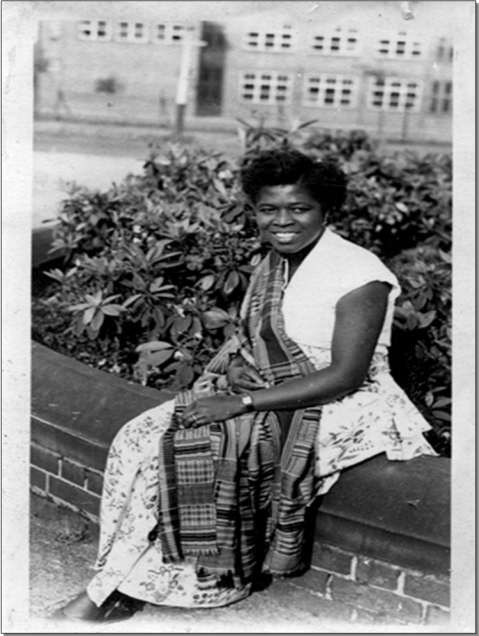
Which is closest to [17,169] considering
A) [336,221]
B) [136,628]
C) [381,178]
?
[136,628]

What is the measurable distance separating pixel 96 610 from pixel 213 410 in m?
0.74

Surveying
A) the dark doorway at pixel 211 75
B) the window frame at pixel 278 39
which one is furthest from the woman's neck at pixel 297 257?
the dark doorway at pixel 211 75

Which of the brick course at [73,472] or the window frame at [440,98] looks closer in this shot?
the brick course at [73,472]

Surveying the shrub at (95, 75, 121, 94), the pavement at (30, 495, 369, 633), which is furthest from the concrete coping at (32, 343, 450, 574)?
the shrub at (95, 75, 121, 94)

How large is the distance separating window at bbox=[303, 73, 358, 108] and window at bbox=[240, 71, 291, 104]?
529mm

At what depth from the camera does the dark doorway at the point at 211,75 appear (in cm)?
2204

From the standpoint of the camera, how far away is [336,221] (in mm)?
4750

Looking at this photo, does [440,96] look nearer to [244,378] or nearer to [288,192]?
[288,192]

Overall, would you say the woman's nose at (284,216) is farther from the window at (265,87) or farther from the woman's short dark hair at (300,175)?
the window at (265,87)

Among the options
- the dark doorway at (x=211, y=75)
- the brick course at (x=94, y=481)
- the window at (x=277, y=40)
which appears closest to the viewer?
the brick course at (x=94, y=481)

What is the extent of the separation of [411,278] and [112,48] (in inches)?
636

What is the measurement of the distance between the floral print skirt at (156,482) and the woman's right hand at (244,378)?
0.68ft

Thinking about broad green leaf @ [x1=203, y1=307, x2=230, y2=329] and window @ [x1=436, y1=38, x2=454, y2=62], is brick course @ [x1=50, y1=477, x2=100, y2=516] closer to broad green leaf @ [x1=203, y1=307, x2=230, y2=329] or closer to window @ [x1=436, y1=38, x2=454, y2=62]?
broad green leaf @ [x1=203, y1=307, x2=230, y2=329]

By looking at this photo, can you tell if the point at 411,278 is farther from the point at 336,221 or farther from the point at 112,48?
the point at 112,48
